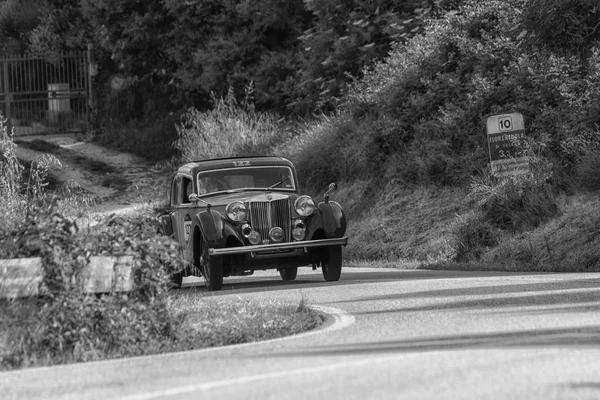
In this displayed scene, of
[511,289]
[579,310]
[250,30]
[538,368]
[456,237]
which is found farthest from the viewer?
[250,30]

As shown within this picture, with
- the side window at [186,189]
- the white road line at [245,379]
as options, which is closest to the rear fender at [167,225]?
the side window at [186,189]

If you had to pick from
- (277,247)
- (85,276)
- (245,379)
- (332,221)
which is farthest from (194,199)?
(245,379)

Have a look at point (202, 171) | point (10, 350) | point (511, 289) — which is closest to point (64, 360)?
point (10, 350)

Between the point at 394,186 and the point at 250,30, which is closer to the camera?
the point at 394,186

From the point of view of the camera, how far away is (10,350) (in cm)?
1069

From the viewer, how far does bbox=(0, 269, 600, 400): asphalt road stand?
8.28m

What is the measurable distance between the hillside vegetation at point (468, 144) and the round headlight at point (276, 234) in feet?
14.2

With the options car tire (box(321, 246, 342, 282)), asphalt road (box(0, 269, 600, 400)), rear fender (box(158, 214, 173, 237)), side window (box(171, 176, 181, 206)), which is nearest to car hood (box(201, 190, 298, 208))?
side window (box(171, 176, 181, 206))

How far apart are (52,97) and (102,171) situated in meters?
6.11

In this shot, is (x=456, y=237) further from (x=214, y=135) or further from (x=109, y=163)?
(x=109, y=163)

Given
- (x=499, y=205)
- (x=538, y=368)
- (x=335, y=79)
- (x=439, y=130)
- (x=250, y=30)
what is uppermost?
(x=250, y=30)

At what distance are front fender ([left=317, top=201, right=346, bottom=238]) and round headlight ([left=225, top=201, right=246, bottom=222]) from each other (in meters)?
1.09

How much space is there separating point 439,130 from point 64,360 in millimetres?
18598

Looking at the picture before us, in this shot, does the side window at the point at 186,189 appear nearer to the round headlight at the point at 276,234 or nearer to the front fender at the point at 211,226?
the front fender at the point at 211,226
